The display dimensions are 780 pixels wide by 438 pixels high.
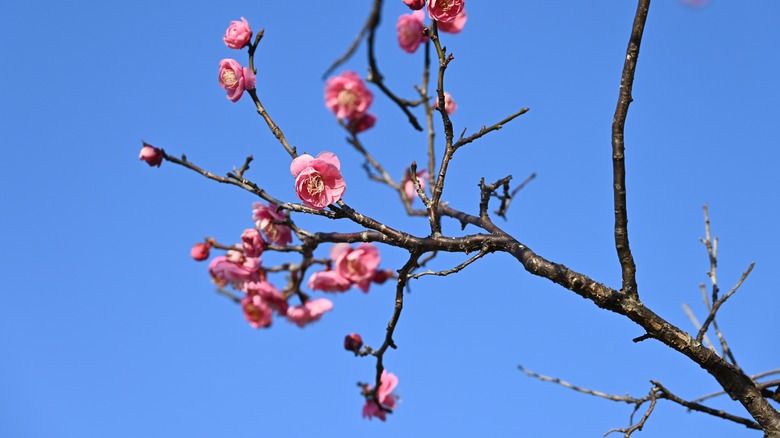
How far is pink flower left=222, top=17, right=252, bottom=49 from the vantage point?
2695 millimetres

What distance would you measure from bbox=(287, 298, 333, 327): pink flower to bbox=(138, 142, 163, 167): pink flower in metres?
1.46

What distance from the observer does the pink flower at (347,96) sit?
449cm

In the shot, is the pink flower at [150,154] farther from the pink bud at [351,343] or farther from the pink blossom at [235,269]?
the pink bud at [351,343]

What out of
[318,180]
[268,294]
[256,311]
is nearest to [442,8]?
[318,180]

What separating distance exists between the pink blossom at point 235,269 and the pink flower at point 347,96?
4.16 ft

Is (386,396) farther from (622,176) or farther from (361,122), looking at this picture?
(622,176)

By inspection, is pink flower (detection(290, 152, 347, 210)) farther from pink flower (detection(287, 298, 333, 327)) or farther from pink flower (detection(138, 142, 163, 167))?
pink flower (detection(287, 298, 333, 327))

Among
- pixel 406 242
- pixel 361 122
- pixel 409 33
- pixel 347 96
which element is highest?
→ pixel 409 33

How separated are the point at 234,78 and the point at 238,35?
0.19 metres

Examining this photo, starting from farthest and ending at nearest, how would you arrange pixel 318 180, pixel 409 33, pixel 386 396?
pixel 409 33 < pixel 386 396 < pixel 318 180

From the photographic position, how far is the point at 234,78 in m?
2.62

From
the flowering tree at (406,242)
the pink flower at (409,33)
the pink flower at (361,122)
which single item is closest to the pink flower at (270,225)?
the flowering tree at (406,242)

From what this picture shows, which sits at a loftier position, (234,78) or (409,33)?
(409,33)

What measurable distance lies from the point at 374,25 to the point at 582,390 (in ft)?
6.54
